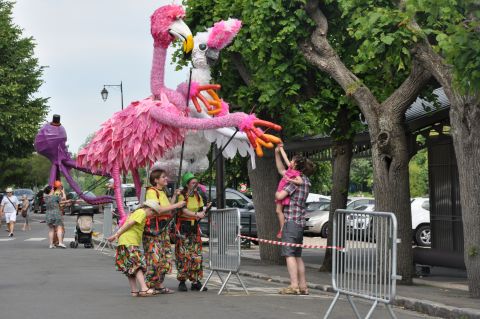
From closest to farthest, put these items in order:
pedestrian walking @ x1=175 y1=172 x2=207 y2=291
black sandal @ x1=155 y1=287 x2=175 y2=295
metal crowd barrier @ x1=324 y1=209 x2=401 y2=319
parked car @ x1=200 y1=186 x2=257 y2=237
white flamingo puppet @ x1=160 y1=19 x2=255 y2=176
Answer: metal crowd barrier @ x1=324 y1=209 x2=401 y2=319 < white flamingo puppet @ x1=160 y1=19 x2=255 y2=176 < black sandal @ x1=155 y1=287 x2=175 y2=295 < pedestrian walking @ x1=175 y1=172 x2=207 y2=291 < parked car @ x1=200 y1=186 x2=257 y2=237

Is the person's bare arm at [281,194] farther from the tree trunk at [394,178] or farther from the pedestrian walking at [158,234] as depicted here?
the tree trunk at [394,178]

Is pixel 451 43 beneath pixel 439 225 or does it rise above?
above

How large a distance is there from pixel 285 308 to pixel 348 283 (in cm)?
177

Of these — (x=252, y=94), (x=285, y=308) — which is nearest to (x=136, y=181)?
(x=285, y=308)

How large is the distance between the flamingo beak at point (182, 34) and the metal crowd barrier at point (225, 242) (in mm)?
2326

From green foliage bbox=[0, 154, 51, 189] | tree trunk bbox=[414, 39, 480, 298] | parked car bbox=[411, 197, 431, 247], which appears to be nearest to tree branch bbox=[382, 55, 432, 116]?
tree trunk bbox=[414, 39, 480, 298]

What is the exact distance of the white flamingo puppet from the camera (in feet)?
46.0

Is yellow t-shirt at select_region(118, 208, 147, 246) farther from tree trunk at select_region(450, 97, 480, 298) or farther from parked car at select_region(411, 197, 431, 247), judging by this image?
parked car at select_region(411, 197, 431, 247)

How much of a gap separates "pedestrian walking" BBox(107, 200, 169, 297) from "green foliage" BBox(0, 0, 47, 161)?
39.3 m

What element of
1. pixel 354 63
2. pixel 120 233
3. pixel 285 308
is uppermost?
pixel 354 63

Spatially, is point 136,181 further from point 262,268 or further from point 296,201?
point 262,268

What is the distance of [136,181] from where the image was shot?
1471 centimetres

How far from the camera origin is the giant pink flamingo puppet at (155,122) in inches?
535

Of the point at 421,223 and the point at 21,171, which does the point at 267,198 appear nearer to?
the point at 421,223
